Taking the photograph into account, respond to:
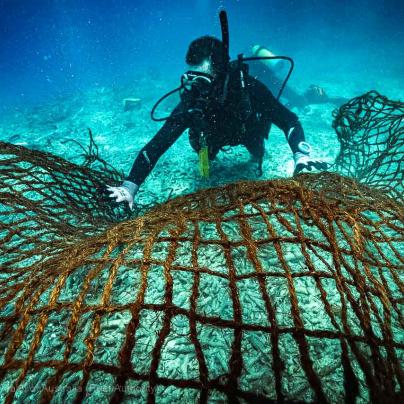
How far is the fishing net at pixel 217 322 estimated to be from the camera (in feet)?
3.53

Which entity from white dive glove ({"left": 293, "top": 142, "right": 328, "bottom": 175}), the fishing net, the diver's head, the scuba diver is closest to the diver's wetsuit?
the scuba diver

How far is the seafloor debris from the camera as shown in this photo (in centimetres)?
108

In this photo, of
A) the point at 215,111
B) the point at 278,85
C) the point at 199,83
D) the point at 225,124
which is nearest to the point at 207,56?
the point at 199,83

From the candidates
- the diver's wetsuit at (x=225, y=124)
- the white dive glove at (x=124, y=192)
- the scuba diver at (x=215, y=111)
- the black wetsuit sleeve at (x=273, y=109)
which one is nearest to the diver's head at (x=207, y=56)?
the scuba diver at (x=215, y=111)

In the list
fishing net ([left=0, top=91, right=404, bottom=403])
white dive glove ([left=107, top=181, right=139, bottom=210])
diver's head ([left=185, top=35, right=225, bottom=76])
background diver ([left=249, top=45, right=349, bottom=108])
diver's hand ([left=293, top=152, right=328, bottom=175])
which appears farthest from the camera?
background diver ([left=249, top=45, right=349, bottom=108])

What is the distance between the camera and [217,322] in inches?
44.9

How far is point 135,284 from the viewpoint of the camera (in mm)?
1769

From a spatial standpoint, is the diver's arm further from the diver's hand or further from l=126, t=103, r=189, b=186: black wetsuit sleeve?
l=126, t=103, r=189, b=186: black wetsuit sleeve

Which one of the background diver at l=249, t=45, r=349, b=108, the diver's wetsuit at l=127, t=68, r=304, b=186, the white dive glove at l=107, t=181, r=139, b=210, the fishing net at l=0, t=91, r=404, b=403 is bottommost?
the fishing net at l=0, t=91, r=404, b=403

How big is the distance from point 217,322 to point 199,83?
Answer: 468 centimetres

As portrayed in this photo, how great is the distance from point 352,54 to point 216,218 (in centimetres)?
5364

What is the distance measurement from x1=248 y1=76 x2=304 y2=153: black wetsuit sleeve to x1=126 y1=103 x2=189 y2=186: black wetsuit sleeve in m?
1.62

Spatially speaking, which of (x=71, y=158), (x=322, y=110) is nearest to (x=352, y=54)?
(x=322, y=110)

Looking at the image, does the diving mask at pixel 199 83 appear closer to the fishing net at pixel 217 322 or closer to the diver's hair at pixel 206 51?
the diver's hair at pixel 206 51
